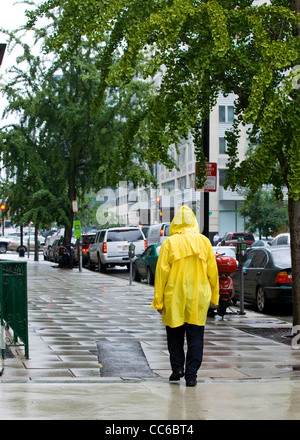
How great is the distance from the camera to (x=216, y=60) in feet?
38.1

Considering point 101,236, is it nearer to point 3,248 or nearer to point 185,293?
point 185,293

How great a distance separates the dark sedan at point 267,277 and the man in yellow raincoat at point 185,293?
8460 millimetres

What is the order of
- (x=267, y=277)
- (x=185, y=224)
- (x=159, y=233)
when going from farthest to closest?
(x=159, y=233) → (x=267, y=277) → (x=185, y=224)

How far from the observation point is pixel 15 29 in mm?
35562

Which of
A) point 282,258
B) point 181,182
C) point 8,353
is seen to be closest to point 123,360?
point 8,353

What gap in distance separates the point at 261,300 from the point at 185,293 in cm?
937

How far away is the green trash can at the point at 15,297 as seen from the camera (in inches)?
373

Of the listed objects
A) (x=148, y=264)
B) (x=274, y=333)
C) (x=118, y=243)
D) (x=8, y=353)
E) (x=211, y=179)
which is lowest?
(x=274, y=333)

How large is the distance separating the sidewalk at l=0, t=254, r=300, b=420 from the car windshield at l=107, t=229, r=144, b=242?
1781 cm

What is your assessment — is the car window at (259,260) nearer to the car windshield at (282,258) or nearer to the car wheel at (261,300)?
the car windshield at (282,258)

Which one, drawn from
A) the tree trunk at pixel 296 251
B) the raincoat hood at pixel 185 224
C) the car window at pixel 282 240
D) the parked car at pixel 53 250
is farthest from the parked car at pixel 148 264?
the parked car at pixel 53 250

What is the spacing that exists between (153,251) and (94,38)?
14618 mm
